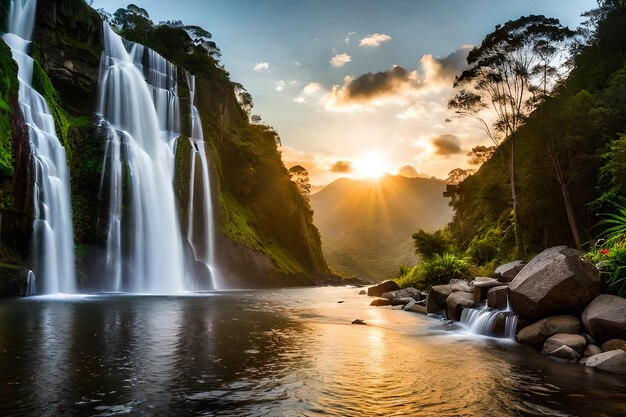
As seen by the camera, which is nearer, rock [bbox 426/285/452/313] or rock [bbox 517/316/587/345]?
rock [bbox 517/316/587/345]

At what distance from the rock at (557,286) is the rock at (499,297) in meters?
1.17

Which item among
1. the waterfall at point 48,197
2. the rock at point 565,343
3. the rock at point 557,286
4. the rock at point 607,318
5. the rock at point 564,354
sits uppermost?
the waterfall at point 48,197

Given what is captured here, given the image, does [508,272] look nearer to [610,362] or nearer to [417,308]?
[417,308]

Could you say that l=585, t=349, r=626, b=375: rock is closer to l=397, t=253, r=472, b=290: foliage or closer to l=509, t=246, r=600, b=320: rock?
l=509, t=246, r=600, b=320: rock

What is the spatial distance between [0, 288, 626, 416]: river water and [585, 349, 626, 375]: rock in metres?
0.30

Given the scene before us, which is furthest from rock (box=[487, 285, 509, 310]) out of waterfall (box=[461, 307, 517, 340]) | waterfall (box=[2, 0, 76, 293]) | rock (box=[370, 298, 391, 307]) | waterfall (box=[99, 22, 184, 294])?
waterfall (box=[99, 22, 184, 294])

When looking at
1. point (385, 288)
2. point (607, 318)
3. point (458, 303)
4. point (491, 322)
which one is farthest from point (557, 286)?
point (385, 288)

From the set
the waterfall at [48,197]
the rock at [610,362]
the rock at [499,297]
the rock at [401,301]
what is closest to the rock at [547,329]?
the rock at [610,362]

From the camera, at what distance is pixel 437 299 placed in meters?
17.2

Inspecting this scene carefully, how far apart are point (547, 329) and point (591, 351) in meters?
1.42

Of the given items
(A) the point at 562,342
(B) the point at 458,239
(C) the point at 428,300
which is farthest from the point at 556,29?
(B) the point at 458,239

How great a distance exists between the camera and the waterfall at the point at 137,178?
103 ft

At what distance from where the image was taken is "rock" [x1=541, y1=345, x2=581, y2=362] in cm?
825

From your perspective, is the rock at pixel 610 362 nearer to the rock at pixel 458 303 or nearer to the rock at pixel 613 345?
the rock at pixel 613 345
